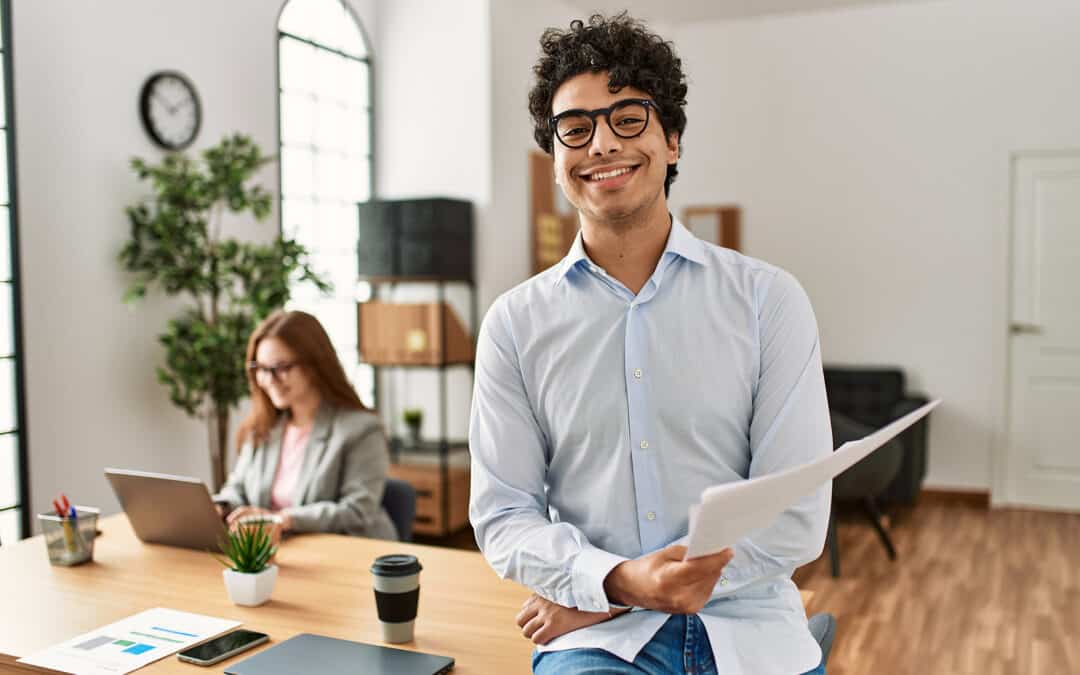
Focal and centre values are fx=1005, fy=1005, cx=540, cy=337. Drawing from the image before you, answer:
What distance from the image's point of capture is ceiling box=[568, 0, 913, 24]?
6.52 metres

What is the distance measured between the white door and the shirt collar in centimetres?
553

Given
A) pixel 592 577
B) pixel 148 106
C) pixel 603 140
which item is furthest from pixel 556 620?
pixel 148 106

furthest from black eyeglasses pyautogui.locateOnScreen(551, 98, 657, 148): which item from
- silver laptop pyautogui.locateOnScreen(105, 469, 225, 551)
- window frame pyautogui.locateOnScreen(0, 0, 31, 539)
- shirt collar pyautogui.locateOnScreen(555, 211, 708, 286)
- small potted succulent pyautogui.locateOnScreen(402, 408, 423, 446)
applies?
small potted succulent pyautogui.locateOnScreen(402, 408, 423, 446)

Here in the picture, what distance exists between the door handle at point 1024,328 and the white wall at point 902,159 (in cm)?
10

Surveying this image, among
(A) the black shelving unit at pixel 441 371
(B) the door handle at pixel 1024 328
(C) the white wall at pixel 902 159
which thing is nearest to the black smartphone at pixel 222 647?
(A) the black shelving unit at pixel 441 371

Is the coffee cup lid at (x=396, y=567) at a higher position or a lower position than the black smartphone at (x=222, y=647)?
higher

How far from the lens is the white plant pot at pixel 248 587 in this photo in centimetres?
195

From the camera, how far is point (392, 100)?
596cm

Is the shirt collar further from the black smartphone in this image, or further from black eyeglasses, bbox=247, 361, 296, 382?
black eyeglasses, bbox=247, 361, 296, 382

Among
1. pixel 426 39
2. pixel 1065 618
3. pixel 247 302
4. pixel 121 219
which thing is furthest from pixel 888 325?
pixel 121 219

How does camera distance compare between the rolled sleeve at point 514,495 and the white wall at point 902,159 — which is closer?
the rolled sleeve at point 514,495

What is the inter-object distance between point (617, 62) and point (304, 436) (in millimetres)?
1739

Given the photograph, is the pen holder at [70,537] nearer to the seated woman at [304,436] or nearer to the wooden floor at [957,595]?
the seated woman at [304,436]

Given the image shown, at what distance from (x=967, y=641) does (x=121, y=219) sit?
12.6ft
